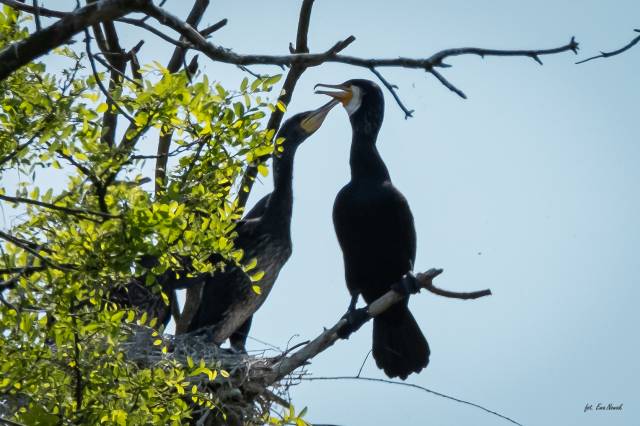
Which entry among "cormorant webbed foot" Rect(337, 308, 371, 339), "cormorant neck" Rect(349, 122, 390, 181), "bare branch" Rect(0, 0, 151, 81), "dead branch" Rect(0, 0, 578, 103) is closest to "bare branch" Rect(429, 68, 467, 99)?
"dead branch" Rect(0, 0, 578, 103)

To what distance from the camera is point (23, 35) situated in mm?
4125

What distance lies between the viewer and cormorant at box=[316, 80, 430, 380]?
275 inches

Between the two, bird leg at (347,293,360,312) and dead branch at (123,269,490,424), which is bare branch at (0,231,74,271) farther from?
bird leg at (347,293,360,312)

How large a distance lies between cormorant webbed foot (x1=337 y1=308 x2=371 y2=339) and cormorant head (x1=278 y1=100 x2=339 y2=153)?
244 centimetres

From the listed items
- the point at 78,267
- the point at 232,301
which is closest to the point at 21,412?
the point at 78,267

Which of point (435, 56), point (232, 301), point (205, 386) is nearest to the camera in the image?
point (435, 56)

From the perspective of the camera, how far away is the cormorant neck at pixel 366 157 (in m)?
7.18

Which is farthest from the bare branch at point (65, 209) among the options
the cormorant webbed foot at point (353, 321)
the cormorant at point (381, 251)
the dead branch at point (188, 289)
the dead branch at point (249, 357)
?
the dead branch at point (188, 289)

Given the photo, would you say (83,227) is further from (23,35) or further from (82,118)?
(23,35)

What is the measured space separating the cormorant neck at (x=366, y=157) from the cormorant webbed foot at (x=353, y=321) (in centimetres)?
103

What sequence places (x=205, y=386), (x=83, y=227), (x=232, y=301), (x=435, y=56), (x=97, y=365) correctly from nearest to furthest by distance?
(x=435, y=56), (x=83, y=227), (x=97, y=365), (x=205, y=386), (x=232, y=301)

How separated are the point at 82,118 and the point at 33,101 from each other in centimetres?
19

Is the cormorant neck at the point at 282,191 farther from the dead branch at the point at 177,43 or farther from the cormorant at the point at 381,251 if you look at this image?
the dead branch at the point at 177,43

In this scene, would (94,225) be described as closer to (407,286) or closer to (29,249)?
(29,249)
